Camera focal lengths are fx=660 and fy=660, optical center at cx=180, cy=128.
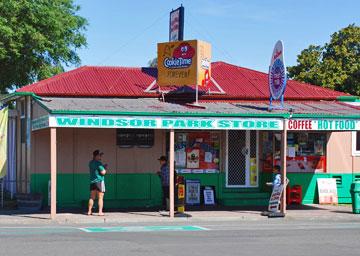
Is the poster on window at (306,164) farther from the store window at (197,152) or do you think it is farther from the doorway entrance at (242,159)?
the store window at (197,152)

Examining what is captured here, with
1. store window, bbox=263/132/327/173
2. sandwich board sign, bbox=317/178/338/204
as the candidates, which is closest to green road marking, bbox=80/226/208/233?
store window, bbox=263/132/327/173

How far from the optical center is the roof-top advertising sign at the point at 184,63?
20.3m

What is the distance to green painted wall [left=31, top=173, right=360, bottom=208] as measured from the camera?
20.6 metres

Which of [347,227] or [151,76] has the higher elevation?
[151,76]

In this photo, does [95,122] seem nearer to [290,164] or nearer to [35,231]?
[35,231]

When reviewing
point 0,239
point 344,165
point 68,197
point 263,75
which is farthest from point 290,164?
point 0,239

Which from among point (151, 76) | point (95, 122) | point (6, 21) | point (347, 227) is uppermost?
point (6, 21)

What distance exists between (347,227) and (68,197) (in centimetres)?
872

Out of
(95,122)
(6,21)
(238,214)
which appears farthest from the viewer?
(6,21)

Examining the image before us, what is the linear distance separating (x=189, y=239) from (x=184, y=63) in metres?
8.23

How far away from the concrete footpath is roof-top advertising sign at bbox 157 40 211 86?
4136mm

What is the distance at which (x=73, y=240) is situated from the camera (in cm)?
1305

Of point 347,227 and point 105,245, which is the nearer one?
point 105,245

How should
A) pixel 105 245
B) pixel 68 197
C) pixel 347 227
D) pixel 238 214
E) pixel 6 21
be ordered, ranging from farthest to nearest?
pixel 6 21
pixel 68 197
pixel 238 214
pixel 347 227
pixel 105 245
